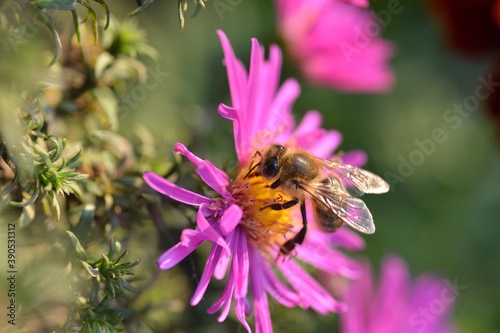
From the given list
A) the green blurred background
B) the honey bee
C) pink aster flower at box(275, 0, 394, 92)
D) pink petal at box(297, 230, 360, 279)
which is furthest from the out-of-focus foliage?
pink aster flower at box(275, 0, 394, 92)

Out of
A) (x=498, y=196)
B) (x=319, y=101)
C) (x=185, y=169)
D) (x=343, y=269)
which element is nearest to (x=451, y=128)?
(x=498, y=196)

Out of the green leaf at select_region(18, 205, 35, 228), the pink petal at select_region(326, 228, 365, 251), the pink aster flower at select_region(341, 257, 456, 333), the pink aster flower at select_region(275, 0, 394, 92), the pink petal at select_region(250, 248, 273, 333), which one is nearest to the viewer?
the green leaf at select_region(18, 205, 35, 228)

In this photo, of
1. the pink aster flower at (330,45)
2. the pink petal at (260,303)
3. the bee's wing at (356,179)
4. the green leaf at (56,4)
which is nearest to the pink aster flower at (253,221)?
the pink petal at (260,303)

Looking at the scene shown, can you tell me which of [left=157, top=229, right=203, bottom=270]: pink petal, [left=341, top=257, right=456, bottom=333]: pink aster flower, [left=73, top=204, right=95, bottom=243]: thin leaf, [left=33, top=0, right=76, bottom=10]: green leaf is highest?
[left=33, top=0, right=76, bottom=10]: green leaf

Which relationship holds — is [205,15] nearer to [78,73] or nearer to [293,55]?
[293,55]

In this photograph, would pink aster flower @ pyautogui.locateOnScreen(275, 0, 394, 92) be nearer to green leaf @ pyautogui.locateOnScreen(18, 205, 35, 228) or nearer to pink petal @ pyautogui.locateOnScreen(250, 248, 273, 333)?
pink petal @ pyautogui.locateOnScreen(250, 248, 273, 333)

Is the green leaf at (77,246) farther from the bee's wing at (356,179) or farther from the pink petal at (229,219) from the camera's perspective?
the bee's wing at (356,179)

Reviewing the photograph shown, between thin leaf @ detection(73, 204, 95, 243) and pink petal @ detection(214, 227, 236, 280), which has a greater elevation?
pink petal @ detection(214, 227, 236, 280)
